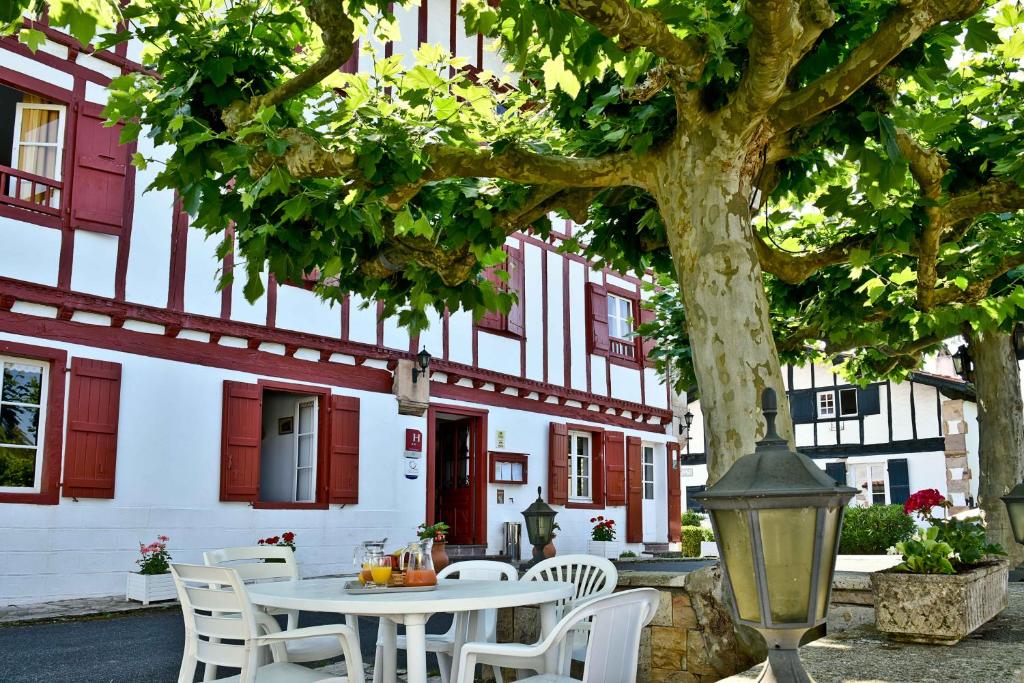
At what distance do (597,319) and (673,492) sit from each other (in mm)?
3942

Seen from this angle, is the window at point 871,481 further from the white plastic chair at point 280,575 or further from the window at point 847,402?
the white plastic chair at point 280,575

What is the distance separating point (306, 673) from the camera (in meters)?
3.57

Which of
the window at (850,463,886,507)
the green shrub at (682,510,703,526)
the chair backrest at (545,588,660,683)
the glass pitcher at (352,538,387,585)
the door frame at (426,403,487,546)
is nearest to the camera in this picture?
the chair backrest at (545,588,660,683)

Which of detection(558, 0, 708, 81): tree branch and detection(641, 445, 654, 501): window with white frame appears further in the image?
detection(641, 445, 654, 501): window with white frame

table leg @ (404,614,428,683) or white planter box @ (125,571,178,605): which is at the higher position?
table leg @ (404,614,428,683)

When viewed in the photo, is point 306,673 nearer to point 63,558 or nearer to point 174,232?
point 63,558

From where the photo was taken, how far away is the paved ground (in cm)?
542

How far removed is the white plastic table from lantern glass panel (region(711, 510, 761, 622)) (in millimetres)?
1502

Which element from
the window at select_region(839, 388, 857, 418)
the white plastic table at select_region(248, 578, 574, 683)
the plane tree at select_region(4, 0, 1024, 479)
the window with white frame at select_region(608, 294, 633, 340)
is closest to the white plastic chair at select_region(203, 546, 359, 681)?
the white plastic table at select_region(248, 578, 574, 683)

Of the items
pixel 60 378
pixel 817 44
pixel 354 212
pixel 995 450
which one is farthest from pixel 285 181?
pixel 995 450

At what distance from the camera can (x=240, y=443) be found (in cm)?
1020

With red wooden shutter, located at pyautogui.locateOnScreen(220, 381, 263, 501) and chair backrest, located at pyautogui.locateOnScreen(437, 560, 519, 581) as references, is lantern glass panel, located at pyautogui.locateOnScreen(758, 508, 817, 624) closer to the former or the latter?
chair backrest, located at pyautogui.locateOnScreen(437, 560, 519, 581)

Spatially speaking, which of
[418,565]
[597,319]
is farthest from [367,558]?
[597,319]

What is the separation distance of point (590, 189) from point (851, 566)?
3.24 m
